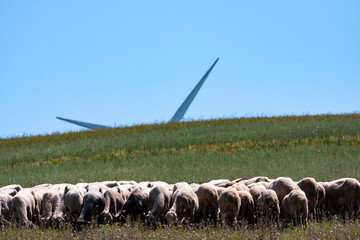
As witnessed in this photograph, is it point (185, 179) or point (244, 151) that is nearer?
point (185, 179)

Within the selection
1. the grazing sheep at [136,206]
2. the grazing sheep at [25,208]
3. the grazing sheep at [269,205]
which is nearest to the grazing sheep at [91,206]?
the grazing sheep at [136,206]

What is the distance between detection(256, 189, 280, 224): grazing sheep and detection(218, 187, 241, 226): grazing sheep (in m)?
0.47

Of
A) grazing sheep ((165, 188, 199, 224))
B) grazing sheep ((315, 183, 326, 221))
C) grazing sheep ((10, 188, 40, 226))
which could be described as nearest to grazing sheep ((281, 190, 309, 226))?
grazing sheep ((315, 183, 326, 221))

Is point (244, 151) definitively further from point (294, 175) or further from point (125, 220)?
point (125, 220)

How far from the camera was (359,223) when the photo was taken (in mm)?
9438

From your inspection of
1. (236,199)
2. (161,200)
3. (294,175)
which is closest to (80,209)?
(161,200)

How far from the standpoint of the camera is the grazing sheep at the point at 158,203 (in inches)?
389

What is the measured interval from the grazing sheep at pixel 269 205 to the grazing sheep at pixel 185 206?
1325mm

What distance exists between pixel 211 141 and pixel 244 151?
3386mm

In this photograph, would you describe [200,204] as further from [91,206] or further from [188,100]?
[188,100]

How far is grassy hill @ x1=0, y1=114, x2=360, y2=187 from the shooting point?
56.5ft

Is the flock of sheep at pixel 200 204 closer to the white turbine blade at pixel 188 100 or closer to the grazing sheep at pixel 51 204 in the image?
the grazing sheep at pixel 51 204

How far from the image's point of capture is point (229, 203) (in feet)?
31.1

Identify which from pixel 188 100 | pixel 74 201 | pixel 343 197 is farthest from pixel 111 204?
pixel 188 100
